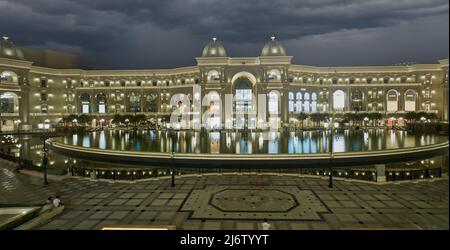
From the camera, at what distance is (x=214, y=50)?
89.0 m

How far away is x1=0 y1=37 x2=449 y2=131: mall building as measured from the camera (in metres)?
83.7

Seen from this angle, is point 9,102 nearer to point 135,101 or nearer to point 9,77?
point 9,77

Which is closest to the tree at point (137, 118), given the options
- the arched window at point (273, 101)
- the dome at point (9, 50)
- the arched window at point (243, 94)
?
the arched window at point (243, 94)

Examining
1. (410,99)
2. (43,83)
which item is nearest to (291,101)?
(410,99)

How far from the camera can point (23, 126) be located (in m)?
80.2

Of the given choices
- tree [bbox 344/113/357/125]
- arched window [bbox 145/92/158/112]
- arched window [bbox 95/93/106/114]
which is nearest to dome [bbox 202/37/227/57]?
arched window [bbox 145/92/158/112]

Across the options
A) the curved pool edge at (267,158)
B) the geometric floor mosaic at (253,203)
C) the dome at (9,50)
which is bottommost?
the geometric floor mosaic at (253,203)

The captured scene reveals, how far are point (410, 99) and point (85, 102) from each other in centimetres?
10992

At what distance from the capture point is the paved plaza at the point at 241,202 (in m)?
14.4

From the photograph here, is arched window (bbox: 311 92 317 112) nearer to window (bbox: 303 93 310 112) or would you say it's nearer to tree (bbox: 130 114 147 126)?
window (bbox: 303 93 310 112)

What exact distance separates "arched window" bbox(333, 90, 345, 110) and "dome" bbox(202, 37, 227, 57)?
42.1m

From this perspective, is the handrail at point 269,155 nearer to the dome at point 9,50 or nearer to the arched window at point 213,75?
the arched window at point 213,75

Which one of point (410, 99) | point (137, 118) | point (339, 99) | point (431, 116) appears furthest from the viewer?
point (339, 99)

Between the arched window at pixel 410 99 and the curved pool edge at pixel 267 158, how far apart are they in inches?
2786
